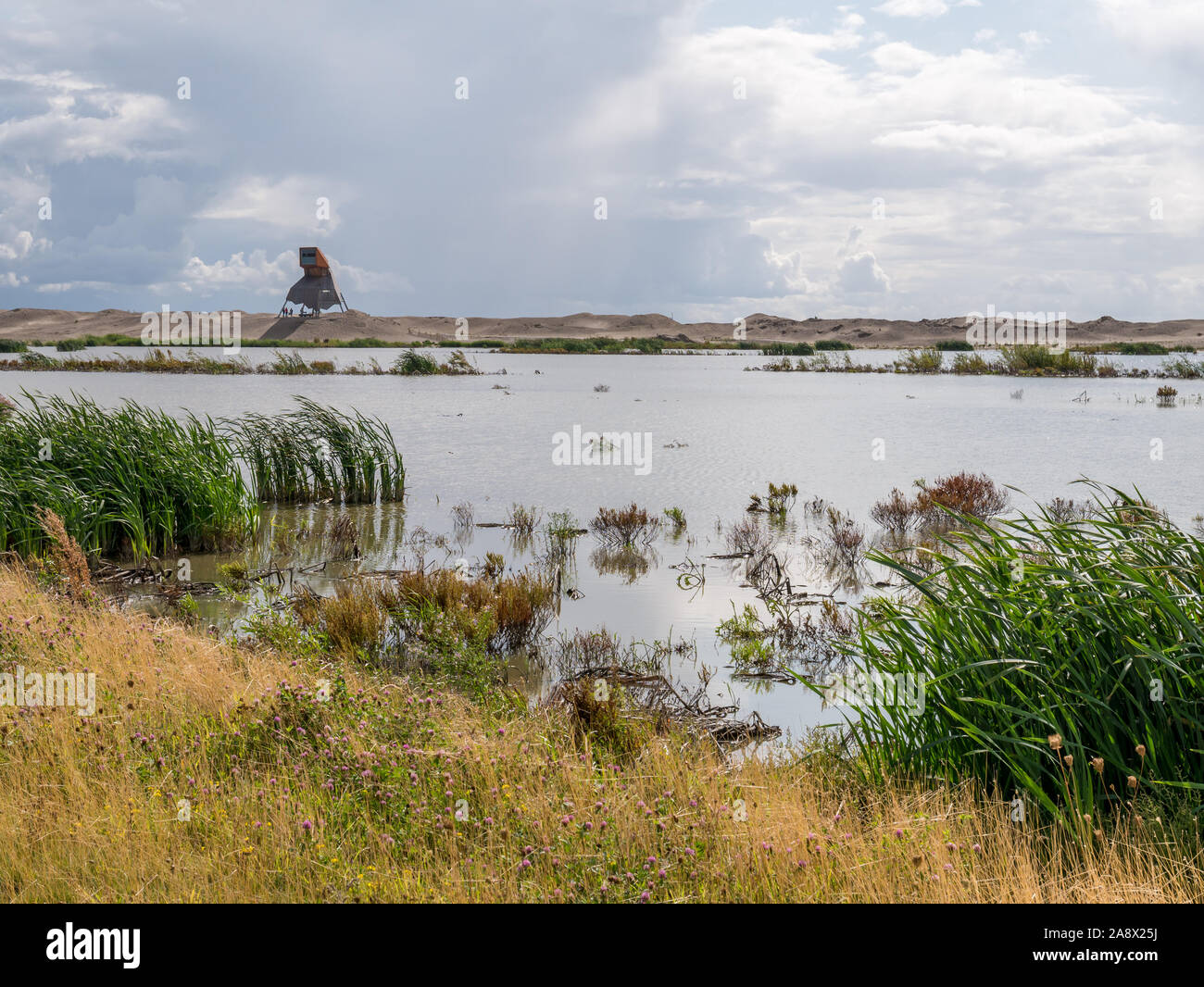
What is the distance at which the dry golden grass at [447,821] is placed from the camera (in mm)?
3277

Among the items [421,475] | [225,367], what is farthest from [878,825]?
[225,367]

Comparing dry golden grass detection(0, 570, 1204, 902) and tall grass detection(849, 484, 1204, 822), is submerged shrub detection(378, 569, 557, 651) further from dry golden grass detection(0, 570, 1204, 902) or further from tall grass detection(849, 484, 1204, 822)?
tall grass detection(849, 484, 1204, 822)

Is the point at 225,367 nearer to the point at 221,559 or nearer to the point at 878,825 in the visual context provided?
the point at 221,559

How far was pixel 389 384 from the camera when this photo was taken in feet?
140
